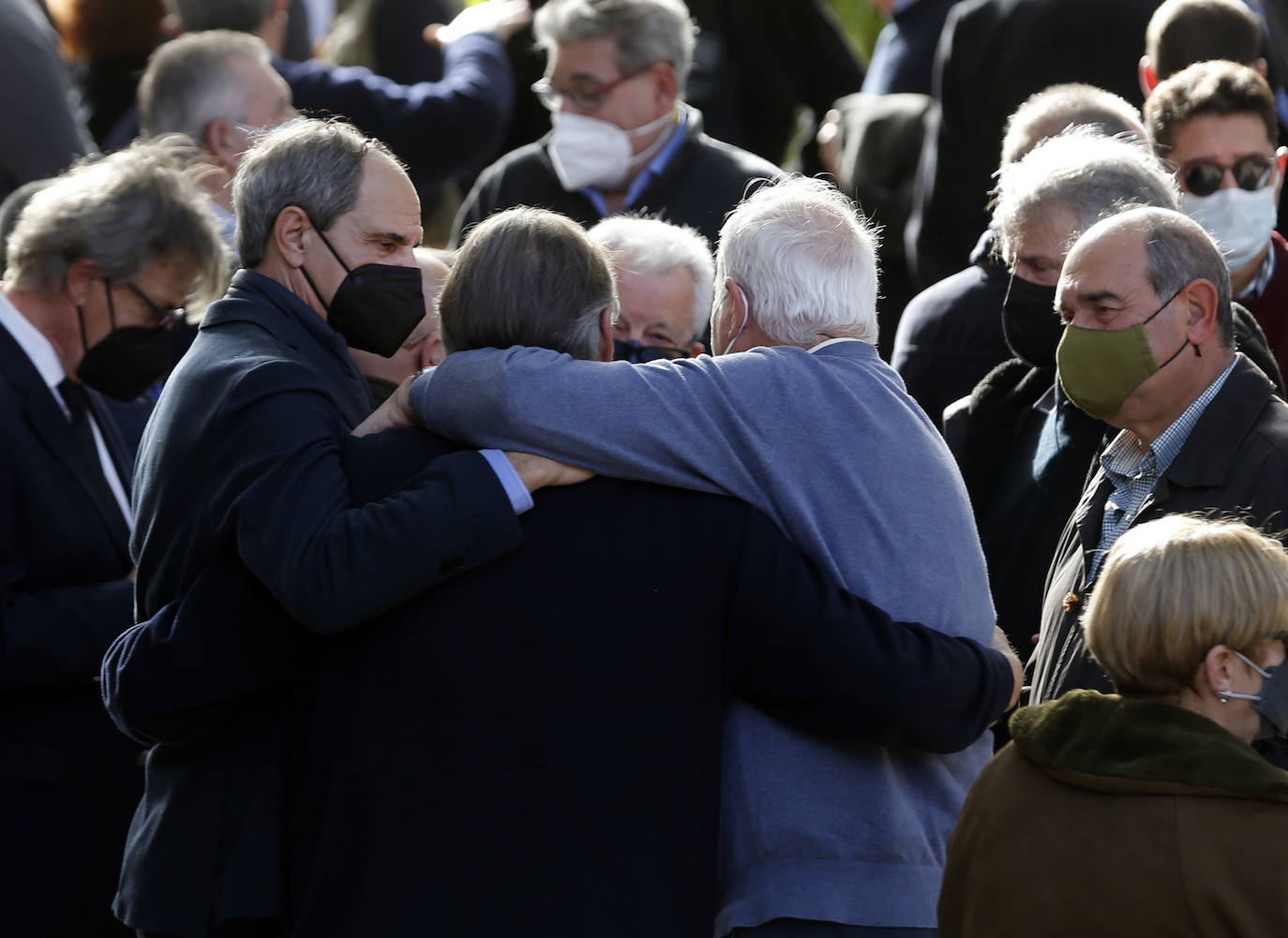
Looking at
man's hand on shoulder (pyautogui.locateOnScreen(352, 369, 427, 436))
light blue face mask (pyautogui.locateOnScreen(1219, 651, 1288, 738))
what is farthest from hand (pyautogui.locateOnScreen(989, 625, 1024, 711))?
man's hand on shoulder (pyautogui.locateOnScreen(352, 369, 427, 436))

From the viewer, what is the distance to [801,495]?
273 centimetres

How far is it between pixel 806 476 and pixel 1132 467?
1019mm

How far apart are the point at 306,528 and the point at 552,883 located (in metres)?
0.65

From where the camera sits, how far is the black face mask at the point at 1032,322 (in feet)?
13.1

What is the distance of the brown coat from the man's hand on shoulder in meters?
1.07

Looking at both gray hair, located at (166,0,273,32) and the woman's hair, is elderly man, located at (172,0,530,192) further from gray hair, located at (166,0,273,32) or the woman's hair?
the woman's hair

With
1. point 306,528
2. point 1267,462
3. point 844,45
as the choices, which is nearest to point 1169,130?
point 1267,462

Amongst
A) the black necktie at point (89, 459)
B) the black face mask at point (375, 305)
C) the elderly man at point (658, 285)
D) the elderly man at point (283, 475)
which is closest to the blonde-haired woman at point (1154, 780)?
the elderly man at point (283, 475)

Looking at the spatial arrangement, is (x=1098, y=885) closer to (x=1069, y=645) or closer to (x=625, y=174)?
(x=1069, y=645)

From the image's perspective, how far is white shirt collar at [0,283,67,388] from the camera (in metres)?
3.85

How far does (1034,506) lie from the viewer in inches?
153

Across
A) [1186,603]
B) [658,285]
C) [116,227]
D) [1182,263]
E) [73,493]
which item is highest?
[1182,263]

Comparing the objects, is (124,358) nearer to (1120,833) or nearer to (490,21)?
(1120,833)

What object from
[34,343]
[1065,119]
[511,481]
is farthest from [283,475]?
[1065,119]
